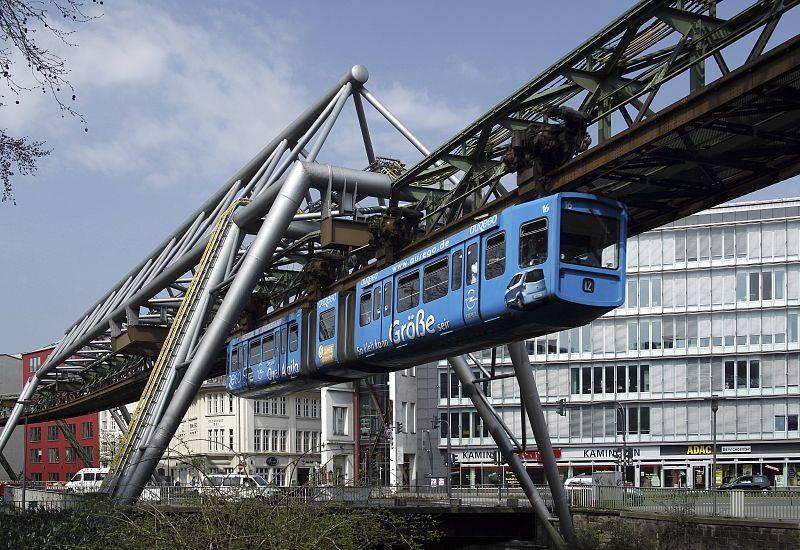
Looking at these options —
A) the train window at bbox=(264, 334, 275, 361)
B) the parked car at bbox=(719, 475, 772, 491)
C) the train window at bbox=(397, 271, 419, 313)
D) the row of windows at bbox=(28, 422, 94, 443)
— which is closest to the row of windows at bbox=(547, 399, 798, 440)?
the parked car at bbox=(719, 475, 772, 491)

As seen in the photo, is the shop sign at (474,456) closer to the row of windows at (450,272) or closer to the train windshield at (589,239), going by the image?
the row of windows at (450,272)

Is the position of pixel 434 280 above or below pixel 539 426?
above

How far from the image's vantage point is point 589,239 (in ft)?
71.0

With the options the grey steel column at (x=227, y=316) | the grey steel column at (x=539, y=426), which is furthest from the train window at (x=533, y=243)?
the grey steel column at (x=227, y=316)

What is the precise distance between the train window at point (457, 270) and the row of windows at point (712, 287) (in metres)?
60.9

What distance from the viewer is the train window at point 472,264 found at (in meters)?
23.4

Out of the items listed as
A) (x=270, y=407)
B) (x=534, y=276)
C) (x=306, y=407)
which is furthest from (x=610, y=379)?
(x=534, y=276)

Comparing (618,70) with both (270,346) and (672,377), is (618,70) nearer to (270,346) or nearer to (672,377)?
(270,346)

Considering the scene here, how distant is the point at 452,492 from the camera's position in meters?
51.4

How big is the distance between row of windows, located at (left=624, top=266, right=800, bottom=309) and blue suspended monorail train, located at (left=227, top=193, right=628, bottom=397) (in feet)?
181

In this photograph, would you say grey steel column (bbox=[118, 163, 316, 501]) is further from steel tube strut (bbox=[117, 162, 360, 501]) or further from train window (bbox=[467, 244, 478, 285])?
train window (bbox=[467, 244, 478, 285])

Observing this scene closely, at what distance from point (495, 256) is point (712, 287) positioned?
63.0 metres

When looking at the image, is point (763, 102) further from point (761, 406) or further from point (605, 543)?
point (761, 406)

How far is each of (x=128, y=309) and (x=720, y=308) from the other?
4478 cm
